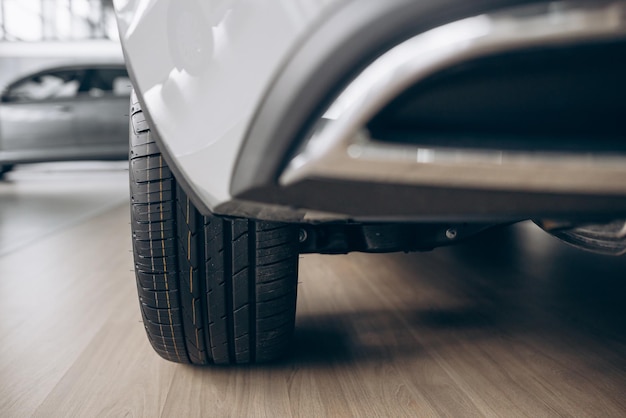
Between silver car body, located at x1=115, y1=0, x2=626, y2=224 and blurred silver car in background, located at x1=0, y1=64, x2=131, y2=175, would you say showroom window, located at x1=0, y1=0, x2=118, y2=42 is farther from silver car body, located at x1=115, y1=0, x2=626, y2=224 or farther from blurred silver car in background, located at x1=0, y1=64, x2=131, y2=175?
silver car body, located at x1=115, y1=0, x2=626, y2=224

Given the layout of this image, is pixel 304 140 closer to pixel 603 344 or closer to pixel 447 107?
pixel 447 107

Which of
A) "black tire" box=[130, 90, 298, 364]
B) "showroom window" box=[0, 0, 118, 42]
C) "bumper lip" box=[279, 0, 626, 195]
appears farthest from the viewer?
"showroom window" box=[0, 0, 118, 42]

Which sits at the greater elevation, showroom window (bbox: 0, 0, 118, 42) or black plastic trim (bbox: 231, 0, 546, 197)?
showroom window (bbox: 0, 0, 118, 42)

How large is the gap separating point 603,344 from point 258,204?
707 millimetres

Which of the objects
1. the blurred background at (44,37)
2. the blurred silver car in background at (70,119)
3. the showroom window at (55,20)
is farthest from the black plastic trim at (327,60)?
the blurred background at (44,37)

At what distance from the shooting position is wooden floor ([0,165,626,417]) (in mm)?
743

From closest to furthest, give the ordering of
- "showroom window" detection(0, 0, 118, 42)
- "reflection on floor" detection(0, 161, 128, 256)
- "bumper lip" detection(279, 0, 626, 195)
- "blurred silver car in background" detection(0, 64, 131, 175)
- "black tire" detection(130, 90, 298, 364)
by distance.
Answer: "bumper lip" detection(279, 0, 626, 195), "black tire" detection(130, 90, 298, 364), "reflection on floor" detection(0, 161, 128, 256), "blurred silver car in background" detection(0, 64, 131, 175), "showroom window" detection(0, 0, 118, 42)

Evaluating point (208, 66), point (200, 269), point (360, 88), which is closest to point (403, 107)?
point (360, 88)

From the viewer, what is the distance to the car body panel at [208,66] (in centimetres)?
46

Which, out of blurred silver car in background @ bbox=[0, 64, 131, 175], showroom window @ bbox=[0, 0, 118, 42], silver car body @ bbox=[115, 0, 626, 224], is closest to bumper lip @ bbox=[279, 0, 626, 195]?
silver car body @ bbox=[115, 0, 626, 224]

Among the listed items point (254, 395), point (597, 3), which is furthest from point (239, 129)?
point (254, 395)

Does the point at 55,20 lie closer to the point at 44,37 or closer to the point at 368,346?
the point at 44,37

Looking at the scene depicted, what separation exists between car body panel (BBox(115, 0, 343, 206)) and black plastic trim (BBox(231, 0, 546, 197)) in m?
0.01

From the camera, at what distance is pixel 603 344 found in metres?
0.92
